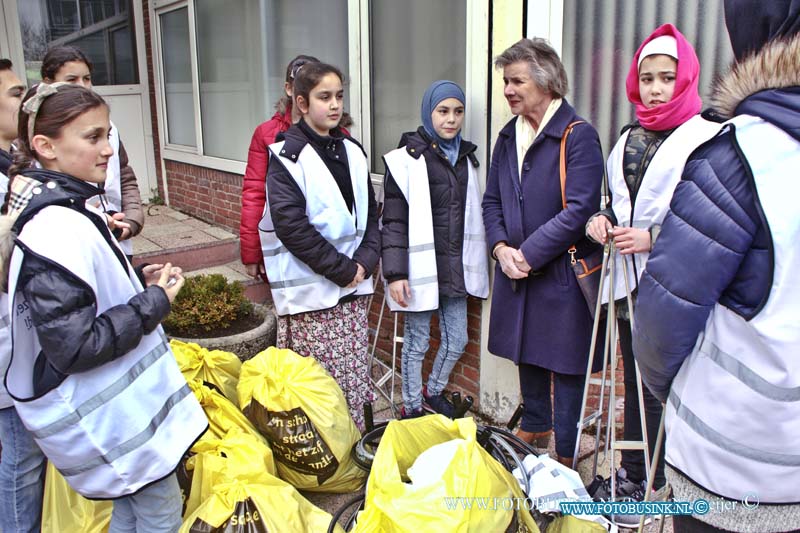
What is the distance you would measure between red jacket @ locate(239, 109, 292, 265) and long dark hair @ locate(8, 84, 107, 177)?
151cm

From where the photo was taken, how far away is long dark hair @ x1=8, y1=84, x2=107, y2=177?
2.02 metres

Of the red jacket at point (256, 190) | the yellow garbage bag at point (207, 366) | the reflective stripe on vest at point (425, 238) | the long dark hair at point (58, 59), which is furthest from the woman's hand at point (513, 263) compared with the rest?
the long dark hair at point (58, 59)

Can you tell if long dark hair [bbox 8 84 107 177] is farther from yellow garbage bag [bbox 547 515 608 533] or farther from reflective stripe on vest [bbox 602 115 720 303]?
yellow garbage bag [bbox 547 515 608 533]

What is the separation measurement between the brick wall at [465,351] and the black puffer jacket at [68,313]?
2.12m

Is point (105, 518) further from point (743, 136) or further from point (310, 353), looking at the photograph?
point (743, 136)

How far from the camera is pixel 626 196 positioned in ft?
8.61

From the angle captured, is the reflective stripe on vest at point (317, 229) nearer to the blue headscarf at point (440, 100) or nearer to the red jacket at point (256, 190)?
the red jacket at point (256, 190)

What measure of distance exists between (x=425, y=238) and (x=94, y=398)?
1.82 m

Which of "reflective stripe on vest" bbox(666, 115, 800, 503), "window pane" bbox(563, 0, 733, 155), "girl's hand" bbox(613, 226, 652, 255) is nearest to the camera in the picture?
"reflective stripe on vest" bbox(666, 115, 800, 503)

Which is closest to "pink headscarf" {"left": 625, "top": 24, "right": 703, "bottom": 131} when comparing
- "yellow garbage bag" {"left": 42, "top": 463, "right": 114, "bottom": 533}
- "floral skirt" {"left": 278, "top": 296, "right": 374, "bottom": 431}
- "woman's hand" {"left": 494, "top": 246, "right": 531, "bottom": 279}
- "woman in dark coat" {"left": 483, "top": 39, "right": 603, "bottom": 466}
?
"woman in dark coat" {"left": 483, "top": 39, "right": 603, "bottom": 466}

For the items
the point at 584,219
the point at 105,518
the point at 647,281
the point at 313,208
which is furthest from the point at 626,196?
the point at 105,518

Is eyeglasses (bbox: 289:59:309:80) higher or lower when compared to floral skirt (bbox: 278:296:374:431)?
higher

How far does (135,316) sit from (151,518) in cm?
73

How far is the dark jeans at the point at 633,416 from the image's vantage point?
9.30 ft
